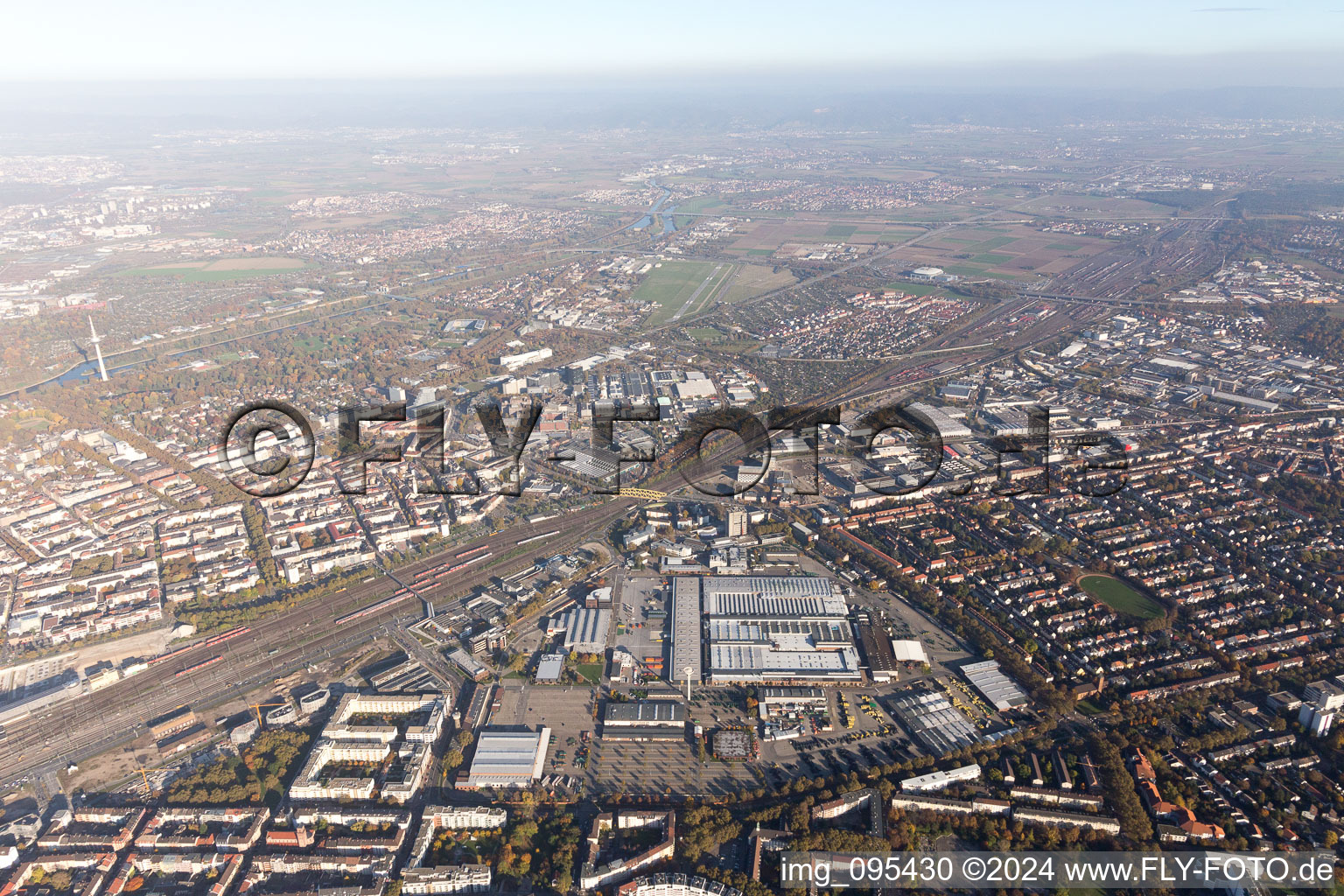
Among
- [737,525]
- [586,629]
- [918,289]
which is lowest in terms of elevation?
[586,629]

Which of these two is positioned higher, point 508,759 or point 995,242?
point 995,242

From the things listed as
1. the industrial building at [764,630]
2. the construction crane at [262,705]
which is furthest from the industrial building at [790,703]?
the construction crane at [262,705]

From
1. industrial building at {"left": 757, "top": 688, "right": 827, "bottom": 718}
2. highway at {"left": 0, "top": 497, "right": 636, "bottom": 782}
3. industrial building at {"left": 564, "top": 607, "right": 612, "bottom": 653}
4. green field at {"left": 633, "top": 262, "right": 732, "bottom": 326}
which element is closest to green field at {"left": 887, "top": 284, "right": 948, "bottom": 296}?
green field at {"left": 633, "top": 262, "right": 732, "bottom": 326}

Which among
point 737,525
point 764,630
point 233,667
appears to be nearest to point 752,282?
point 737,525

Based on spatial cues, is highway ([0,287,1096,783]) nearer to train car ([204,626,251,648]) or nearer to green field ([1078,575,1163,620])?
train car ([204,626,251,648])

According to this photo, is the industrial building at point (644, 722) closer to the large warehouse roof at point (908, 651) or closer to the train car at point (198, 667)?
the large warehouse roof at point (908, 651)

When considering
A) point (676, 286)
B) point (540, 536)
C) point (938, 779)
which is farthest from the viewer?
point (676, 286)

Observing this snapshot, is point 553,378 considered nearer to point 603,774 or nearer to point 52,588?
point 52,588

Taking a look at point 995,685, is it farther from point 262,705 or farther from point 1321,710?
point 262,705
